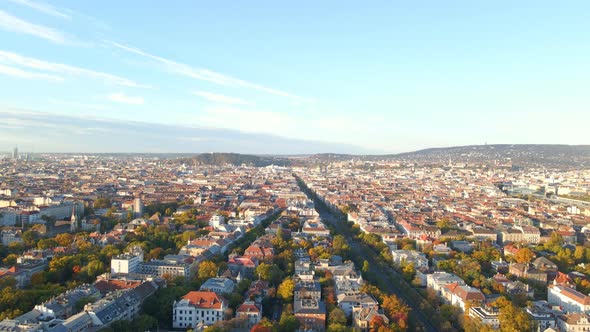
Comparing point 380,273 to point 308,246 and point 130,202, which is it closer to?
point 308,246

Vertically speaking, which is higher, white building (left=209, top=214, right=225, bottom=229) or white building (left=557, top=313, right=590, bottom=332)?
white building (left=209, top=214, right=225, bottom=229)

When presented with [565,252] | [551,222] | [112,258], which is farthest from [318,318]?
[551,222]

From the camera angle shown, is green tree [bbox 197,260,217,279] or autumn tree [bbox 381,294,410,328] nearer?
autumn tree [bbox 381,294,410,328]

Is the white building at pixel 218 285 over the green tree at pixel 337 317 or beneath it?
over

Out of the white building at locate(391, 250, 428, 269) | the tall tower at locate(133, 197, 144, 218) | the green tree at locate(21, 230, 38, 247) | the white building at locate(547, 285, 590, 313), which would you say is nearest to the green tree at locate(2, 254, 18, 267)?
the green tree at locate(21, 230, 38, 247)

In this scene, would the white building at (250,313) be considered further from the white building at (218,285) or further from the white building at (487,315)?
the white building at (487,315)

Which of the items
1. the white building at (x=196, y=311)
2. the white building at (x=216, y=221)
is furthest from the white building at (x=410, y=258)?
the white building at (x=216, y=221)

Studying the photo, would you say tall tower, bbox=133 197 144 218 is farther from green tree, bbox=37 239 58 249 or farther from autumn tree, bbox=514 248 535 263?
autumn tree, bbox=514 248 535 263
